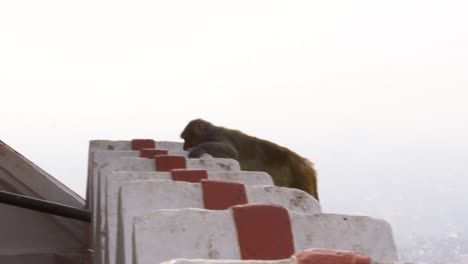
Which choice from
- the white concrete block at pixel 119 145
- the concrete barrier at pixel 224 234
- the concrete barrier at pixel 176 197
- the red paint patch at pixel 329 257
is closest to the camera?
the red paint patch at pixel 329 257

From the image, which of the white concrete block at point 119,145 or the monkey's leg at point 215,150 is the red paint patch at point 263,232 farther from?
the white concrete block at point 119,145

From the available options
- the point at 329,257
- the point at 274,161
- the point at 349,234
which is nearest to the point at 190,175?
the point at 349,234

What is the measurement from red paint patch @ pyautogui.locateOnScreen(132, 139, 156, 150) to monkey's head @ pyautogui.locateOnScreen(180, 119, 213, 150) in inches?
19.0

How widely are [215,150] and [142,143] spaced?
340 mm

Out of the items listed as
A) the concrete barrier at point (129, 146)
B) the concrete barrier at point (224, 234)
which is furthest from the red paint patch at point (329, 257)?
the concrete barrier at point (129, 146)

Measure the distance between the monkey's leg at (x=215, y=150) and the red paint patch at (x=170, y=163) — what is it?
36.8 inches

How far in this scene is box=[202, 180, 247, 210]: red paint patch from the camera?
4.72ft

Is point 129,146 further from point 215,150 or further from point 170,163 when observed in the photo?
point 170,163

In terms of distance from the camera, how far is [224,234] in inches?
44.8

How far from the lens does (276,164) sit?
387 centimetres

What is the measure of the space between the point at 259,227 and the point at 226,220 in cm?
5

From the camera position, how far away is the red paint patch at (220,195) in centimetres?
144

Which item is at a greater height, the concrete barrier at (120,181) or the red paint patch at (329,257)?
the concrete barrier at (120,181)

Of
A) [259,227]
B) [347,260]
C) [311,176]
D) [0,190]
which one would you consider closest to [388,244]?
[259,227]
